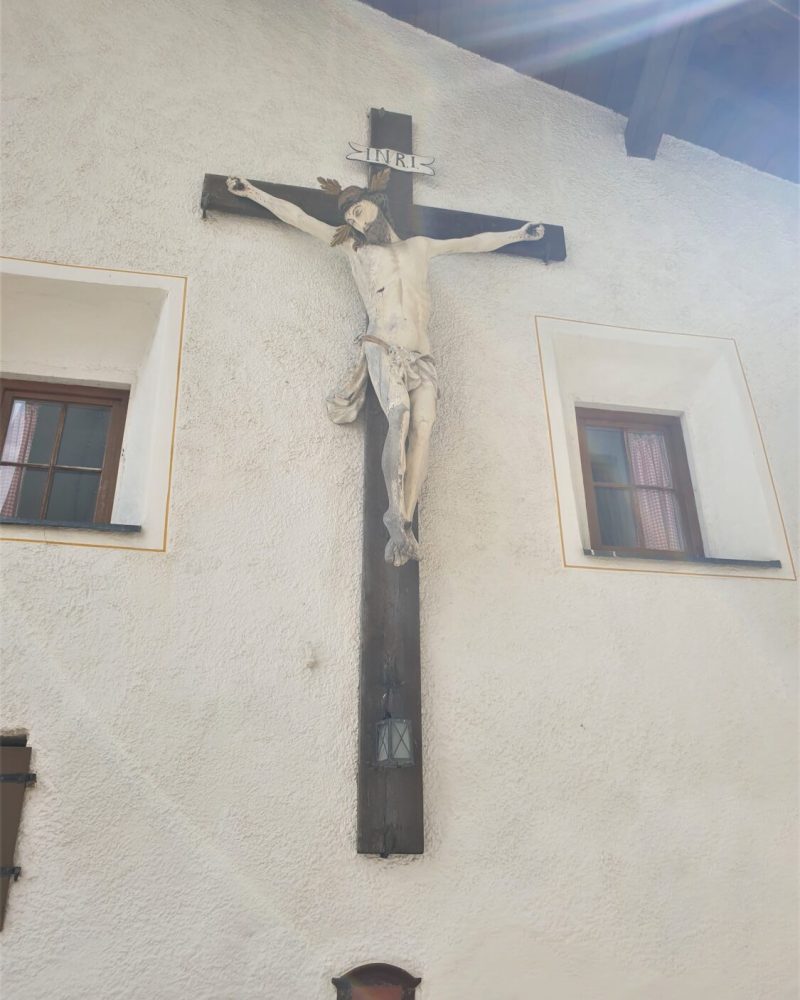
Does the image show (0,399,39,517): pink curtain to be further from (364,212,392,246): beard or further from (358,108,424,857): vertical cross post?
(364,212,392,246): beard

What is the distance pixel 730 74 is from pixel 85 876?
451cm

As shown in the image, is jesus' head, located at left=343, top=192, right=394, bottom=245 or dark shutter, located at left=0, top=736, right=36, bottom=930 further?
jesus' head, located at left=343, top=192, right=394, bottom=245

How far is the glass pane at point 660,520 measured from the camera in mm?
4133

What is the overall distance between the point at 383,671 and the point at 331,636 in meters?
0.22

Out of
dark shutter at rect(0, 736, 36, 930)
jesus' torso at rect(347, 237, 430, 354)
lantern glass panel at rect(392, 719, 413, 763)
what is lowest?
dark shutter at rect(0, 736, 36, 930)

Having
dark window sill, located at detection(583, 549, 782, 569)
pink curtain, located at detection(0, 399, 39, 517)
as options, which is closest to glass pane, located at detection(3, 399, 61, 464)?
pink curtain, located at detection(0, 399, 39, 517)

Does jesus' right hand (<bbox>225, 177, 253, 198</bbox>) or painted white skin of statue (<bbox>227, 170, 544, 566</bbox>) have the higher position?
Answer: jesus' right hand (<bbox>225, 177, 253, 198</bbox>)

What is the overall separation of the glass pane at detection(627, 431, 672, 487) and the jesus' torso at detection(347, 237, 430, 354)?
1.18 metres

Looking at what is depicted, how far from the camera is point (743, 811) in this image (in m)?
3.38

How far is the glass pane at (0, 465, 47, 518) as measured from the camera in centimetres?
365

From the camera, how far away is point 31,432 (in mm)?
3824

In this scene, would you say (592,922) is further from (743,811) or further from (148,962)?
(148,962)

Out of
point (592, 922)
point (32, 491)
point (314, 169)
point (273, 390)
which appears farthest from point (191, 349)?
point (592, 922)

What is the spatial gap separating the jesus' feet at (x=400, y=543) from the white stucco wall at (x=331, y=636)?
0.76ft
